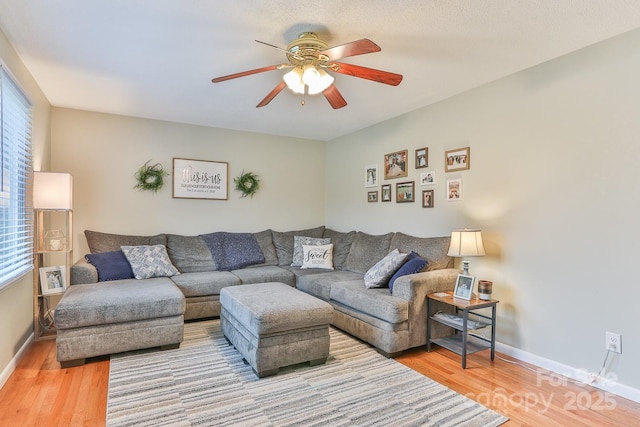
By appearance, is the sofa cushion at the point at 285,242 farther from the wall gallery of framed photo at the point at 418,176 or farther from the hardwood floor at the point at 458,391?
the hardwood floor at the point at 458,391

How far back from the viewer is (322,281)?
3.78 meters

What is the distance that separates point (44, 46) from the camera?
253 centimetres

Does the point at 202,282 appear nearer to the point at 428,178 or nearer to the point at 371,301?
the point at 371,301

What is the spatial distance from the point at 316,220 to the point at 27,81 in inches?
149

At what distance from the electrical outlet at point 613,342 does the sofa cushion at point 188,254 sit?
150 inches

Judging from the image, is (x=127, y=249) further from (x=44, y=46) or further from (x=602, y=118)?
(x=602, y=118)

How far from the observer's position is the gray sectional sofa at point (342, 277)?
2924 mm

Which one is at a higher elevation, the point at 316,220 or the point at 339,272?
the point at 316,220

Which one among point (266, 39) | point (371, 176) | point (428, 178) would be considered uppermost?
point (266, 39)

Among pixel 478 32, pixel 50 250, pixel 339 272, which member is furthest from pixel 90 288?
pixel 478 32

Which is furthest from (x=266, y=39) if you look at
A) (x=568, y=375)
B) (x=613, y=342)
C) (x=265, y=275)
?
(x=568, y=375)

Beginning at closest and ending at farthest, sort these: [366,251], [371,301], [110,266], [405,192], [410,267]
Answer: [371,301] < [410,267] < [110,266] < [405,192] < [366,251]

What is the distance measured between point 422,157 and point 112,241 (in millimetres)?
3597

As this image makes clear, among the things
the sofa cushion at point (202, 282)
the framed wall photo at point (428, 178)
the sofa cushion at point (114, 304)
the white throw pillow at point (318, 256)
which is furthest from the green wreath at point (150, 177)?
the framed wall photo at point (428, 178)
